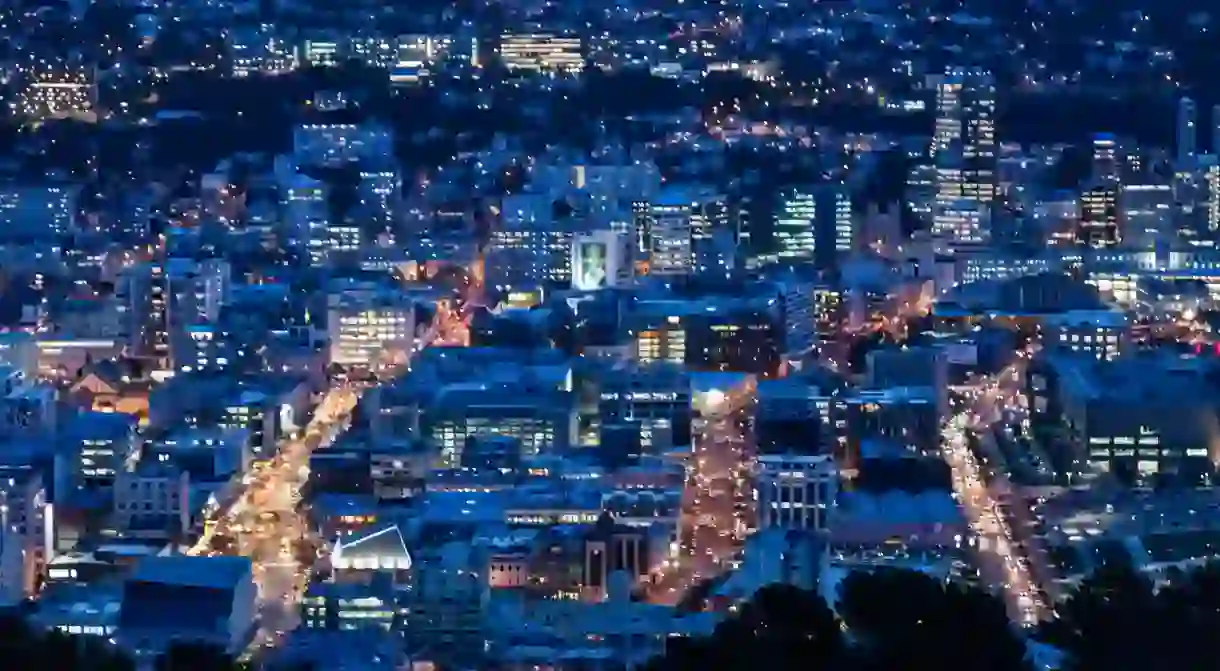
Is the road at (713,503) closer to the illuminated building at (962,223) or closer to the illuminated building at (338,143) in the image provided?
the illuminated building at (962,223)

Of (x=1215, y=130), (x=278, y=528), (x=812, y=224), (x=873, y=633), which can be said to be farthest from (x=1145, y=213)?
(x=873, y=633)

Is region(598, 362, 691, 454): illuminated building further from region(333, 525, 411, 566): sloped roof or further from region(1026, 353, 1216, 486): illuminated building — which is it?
region(333, 525, 411, 566): sloped roof

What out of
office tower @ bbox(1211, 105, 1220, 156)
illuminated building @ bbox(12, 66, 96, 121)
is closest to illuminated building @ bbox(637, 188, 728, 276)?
office tower @ bbox(1211, 105, 1220, 156)

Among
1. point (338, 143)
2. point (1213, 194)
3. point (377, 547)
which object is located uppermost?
point (338, 143)

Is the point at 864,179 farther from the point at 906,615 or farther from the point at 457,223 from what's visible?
the point at 906,615

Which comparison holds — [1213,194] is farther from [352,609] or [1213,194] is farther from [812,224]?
[352,609]
